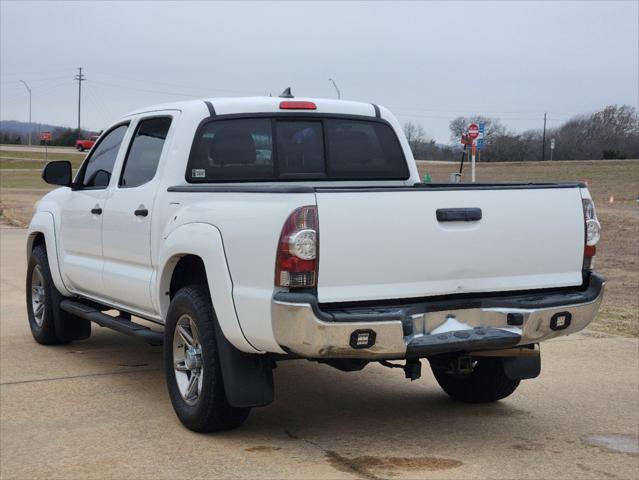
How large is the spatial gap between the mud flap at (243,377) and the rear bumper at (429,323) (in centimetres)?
45

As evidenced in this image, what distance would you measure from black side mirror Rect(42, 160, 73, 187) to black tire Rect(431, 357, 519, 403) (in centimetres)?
349

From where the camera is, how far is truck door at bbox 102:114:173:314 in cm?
659

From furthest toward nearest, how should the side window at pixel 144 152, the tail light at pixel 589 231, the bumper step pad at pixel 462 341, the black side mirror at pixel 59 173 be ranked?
the black side mirror at pixel 59 173
the side window at pixel 144 152
the tail light at pixel 589 231
the bumper step pad at pixel 462 341

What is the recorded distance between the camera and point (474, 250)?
211 inches

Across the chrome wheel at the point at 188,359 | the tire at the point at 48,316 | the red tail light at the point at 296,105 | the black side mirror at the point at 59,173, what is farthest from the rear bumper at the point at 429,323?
the tire at the point at 48,316

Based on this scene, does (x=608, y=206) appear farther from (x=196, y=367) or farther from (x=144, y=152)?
(x=196, y=367)

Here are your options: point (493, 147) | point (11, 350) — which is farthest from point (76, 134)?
point (11, 350)

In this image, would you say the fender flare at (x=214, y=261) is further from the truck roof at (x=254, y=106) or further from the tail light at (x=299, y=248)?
the truck roof at (x=254, y=106)

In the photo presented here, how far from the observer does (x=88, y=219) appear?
25.0ft

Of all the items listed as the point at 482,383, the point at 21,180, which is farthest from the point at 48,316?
the point at 21,180

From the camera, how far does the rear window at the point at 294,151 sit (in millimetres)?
6555

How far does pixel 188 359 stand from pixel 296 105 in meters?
2.02

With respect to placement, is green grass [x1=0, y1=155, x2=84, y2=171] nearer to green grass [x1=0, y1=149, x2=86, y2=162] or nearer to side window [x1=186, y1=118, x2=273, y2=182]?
green grass [x1=0, y1=149, x2=86, y2=162]

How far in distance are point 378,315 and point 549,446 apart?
1392 mm
